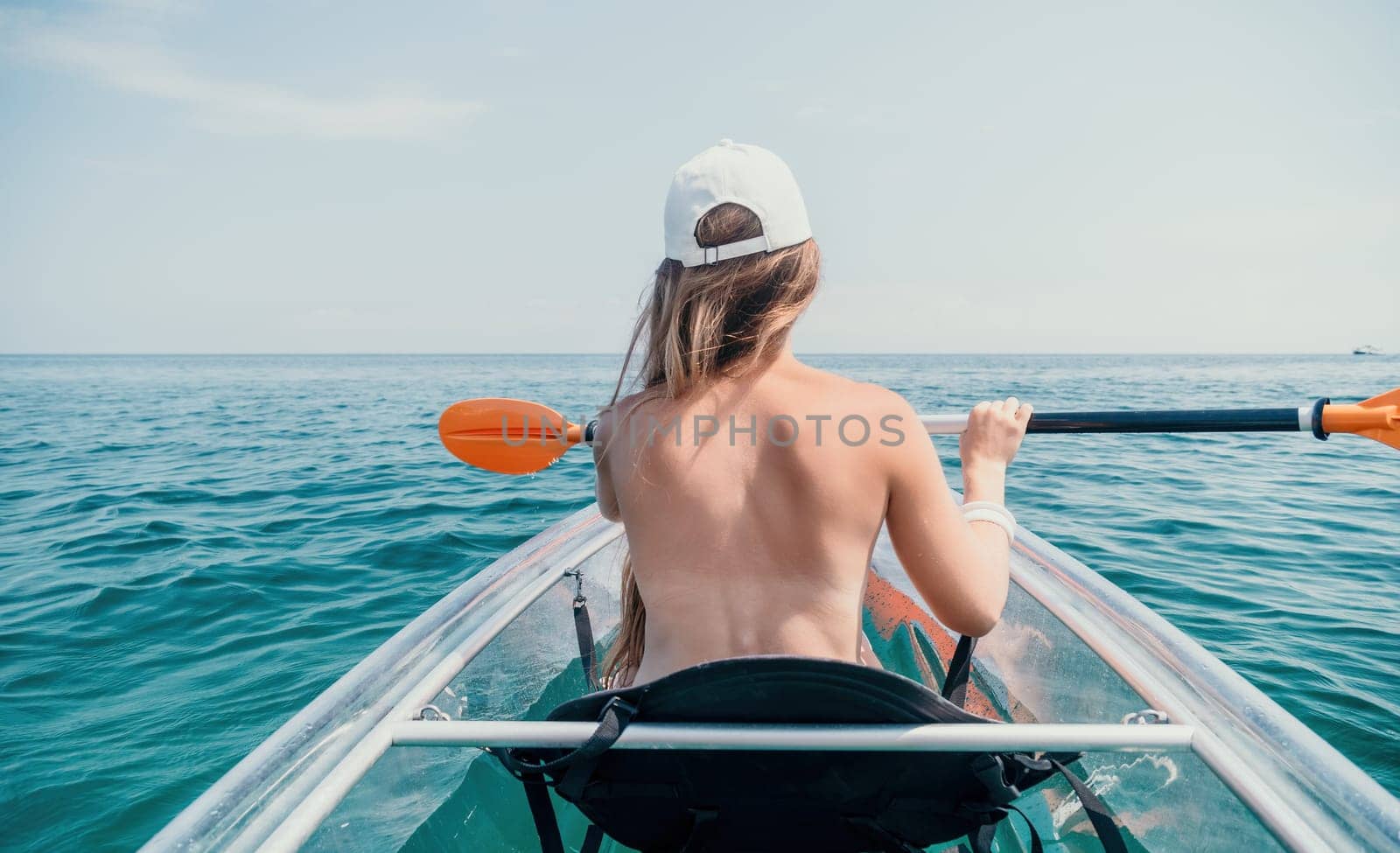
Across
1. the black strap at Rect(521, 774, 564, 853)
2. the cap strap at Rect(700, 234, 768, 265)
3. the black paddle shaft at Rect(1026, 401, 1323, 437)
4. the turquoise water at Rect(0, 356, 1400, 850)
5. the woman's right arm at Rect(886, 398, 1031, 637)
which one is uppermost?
the cap strap at Rect(700, 234, 768, 265)

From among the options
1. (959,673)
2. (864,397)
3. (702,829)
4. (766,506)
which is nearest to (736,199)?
(864,397)

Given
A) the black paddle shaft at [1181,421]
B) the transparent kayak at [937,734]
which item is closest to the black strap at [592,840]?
the transparent kayak at [937,734]

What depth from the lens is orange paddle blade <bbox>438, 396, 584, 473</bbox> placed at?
2.50 m

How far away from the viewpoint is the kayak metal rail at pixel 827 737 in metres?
1.16

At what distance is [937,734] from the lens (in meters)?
1.16

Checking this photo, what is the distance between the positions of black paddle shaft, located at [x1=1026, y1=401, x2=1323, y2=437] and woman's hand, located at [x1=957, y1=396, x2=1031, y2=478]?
0.50m

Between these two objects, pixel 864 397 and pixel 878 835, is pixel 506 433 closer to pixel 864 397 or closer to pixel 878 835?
pixel 864 397

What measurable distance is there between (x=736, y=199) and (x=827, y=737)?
2.99ft

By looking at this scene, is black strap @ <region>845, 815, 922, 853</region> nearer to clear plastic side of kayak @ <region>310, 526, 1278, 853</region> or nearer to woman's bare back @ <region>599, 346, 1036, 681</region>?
woman's bare back @ <region>599, 346, 1036, 681</region>

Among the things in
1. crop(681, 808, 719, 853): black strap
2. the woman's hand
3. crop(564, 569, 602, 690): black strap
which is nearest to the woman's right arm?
the woman's hand

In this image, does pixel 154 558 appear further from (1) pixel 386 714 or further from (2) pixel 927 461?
(2) pixel 927 461

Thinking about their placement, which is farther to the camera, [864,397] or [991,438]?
[991,438]

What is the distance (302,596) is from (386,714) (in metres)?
3.41

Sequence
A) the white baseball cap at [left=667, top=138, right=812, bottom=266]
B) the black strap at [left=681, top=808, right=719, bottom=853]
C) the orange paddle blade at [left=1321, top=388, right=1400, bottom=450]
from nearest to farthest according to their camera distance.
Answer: the black strap at [left=681, top=808, right=719, bottom=853]
the white baseball cap at [left=667, top=138, right=812, bottom=266]
the orange paddle blade at [left=1321, top=388, right=1400, bottom=450]
